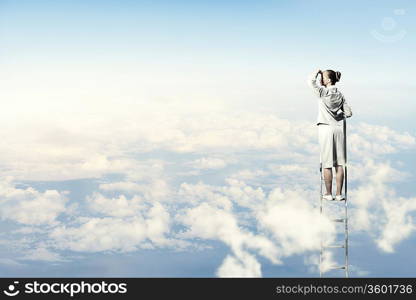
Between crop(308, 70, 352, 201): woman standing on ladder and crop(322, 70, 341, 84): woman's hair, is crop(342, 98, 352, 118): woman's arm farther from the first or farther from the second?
crop(322, 70, 341, 84): woman's hair

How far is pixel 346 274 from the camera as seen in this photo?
27.0ft

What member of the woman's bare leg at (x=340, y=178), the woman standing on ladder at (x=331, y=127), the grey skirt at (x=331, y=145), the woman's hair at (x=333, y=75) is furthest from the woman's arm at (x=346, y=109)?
the woman's bare leg at (x=340, y=178)

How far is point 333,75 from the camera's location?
8.55 m

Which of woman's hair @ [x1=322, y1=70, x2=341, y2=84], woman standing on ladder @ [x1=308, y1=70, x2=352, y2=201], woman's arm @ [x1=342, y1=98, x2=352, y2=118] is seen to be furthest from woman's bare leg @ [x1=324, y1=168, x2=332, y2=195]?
woman's hair @ [x1=322, y1=70, x2=341, y2=84]

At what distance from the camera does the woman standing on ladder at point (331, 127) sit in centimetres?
853

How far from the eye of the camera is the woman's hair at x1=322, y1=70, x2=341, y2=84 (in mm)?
8531

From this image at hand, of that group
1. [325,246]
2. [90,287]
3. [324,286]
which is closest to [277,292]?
[324,286]

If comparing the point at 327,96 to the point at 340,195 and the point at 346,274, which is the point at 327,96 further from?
the point at 346,274

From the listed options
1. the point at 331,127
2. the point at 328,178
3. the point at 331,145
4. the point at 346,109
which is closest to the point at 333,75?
the point at 346,109

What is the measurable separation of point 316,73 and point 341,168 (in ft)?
5.31

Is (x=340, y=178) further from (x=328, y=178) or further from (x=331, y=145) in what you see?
(x=331, y=145)

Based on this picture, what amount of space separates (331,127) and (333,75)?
0.85 metres

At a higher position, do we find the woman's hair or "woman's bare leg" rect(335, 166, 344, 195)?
the woman's hair

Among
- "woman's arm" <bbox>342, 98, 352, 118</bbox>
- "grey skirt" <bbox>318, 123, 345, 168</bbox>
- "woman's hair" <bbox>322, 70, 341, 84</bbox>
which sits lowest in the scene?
"grey skirt" <bbox>318, 123, 345, 168</bbox>
